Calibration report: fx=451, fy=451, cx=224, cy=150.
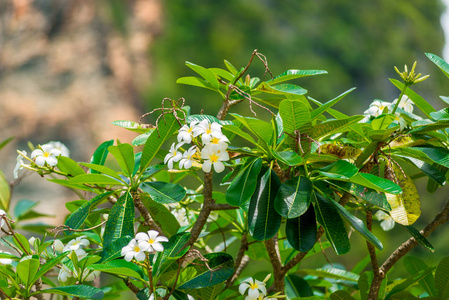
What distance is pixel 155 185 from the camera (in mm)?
751

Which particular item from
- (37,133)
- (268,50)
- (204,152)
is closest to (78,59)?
(37,133)

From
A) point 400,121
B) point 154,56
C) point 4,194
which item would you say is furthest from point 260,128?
point 154,56

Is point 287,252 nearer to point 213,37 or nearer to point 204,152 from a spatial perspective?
point 204,152

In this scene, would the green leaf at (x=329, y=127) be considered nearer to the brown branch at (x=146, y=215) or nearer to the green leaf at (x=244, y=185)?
the green leaf at (x=244, y=185)

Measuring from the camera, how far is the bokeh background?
5.15 meters

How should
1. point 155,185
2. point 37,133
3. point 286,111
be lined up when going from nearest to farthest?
point 286,111, point 155,185, point 37,133

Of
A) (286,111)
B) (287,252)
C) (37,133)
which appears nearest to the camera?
(286,111)

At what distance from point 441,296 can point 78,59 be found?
534 cm

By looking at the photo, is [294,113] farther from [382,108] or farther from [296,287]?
[296,287]

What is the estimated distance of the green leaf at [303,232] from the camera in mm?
669

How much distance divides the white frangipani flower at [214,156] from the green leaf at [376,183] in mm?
183

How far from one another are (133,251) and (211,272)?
0.13 metres

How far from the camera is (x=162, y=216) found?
0.83 m

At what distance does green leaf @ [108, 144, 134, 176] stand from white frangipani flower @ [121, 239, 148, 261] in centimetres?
15
